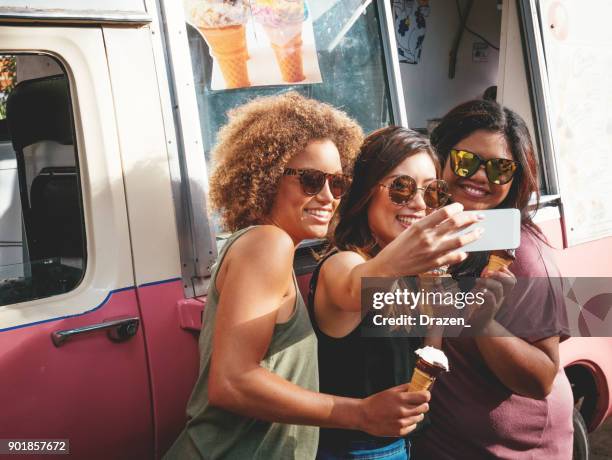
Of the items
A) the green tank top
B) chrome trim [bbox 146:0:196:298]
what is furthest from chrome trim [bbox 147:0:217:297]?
the green tank top

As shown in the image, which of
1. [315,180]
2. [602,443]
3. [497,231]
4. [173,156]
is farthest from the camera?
[602,443]

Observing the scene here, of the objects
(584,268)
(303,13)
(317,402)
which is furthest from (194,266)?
(584,268)

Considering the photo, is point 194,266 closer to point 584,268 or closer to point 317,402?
point 317,402

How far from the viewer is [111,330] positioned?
2021 mm

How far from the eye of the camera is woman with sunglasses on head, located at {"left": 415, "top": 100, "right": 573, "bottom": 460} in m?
1.94

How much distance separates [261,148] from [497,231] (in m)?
0.62

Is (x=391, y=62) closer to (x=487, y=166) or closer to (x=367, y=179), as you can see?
(x=487, y=166)

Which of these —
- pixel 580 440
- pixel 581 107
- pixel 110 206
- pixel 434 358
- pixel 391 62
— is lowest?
pixel 580 440

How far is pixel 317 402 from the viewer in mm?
1486

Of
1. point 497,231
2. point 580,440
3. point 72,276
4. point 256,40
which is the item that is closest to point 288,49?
point 256,40

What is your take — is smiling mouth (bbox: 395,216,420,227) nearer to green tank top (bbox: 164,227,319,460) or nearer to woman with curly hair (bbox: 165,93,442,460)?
woman with curly hair (bbox: 165,93,442,460)

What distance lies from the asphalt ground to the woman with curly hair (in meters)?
3.42

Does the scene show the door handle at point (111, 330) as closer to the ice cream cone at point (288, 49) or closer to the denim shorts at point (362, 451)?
the denim shorts at point (362, 451)

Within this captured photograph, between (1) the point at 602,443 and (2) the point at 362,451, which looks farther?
(1) the point at 602,443
